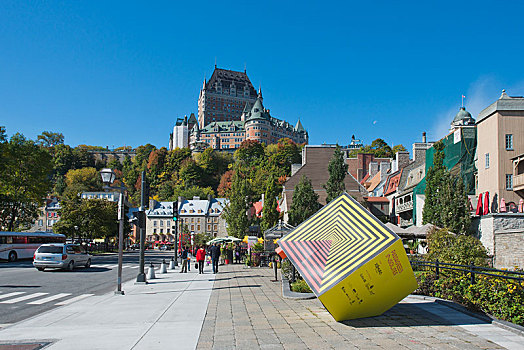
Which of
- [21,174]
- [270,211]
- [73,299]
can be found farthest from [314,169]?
[73,299]

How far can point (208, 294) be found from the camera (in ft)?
58.5

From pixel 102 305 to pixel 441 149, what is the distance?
34.0 meters

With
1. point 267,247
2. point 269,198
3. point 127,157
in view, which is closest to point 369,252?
point 267,247

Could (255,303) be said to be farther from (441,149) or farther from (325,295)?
(441,149)

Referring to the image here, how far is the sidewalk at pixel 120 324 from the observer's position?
29.8 feet

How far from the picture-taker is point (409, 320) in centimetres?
1073

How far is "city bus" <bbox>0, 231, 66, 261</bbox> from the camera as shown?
134 ft

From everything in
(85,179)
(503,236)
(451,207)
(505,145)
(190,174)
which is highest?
(190,174)

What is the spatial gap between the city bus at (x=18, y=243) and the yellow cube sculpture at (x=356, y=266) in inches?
1473

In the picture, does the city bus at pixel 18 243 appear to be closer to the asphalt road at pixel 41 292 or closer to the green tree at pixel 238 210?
the asphalt road at pixel 41 292

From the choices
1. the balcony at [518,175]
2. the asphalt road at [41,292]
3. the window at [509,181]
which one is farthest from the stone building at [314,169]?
the asphalt road at [41,292]

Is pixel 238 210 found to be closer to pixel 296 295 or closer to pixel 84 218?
pixel 84 218

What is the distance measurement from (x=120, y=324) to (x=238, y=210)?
46.4 metres

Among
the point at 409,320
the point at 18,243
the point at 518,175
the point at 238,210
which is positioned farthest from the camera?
the point at 238,210
